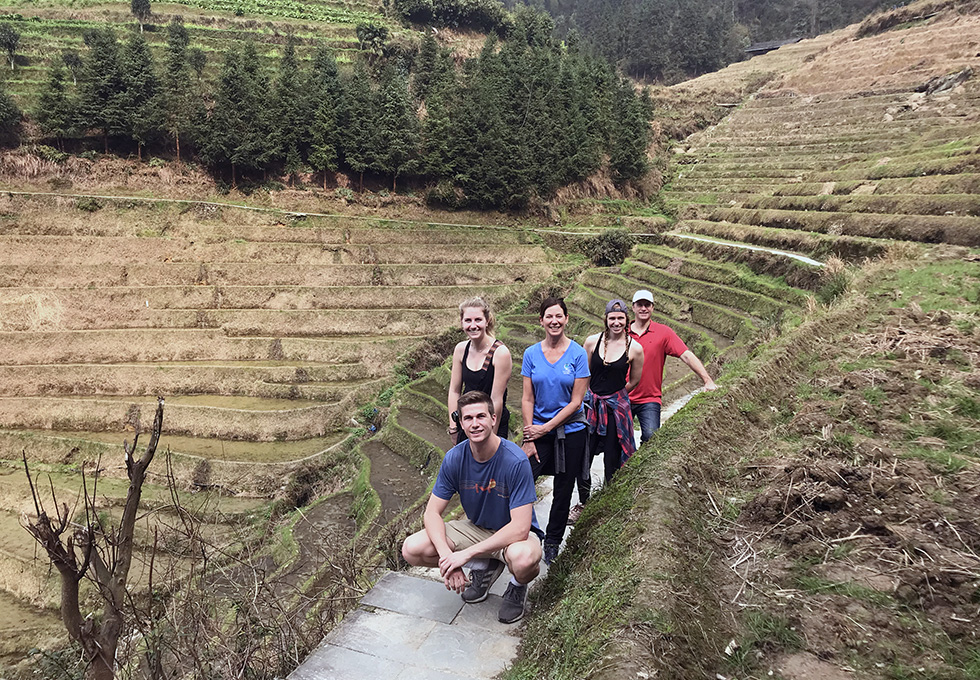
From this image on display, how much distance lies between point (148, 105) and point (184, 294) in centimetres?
1144

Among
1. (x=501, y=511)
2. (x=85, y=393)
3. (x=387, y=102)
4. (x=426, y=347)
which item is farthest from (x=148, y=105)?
(x=501, y=511)

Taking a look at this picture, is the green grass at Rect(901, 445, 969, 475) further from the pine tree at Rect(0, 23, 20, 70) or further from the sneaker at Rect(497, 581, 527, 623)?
the pine tree at Rect(0, 23, 20, 70)

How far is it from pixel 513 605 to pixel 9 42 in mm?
39115

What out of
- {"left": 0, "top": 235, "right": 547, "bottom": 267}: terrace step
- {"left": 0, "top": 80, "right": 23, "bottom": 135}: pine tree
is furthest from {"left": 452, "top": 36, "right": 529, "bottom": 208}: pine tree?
{"left": 0, "top": 80, "right": 23, "bottom": 135}: pine tree

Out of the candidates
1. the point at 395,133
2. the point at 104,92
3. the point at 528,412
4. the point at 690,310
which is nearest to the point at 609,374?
the point at 528,412

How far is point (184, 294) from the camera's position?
63.0 feet

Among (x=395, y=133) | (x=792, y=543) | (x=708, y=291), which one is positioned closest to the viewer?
(x=792, y=543)

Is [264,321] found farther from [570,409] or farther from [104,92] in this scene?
[570,409]

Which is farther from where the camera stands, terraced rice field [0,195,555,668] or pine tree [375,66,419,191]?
pine tree [375,66,419,191]

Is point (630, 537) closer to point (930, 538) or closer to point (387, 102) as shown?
point (930, 538)

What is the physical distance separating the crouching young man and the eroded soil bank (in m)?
0.33

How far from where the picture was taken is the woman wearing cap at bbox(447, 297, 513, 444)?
3965 mm

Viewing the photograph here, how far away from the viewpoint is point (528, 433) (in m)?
3.88

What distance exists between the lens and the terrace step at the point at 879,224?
433 inches
